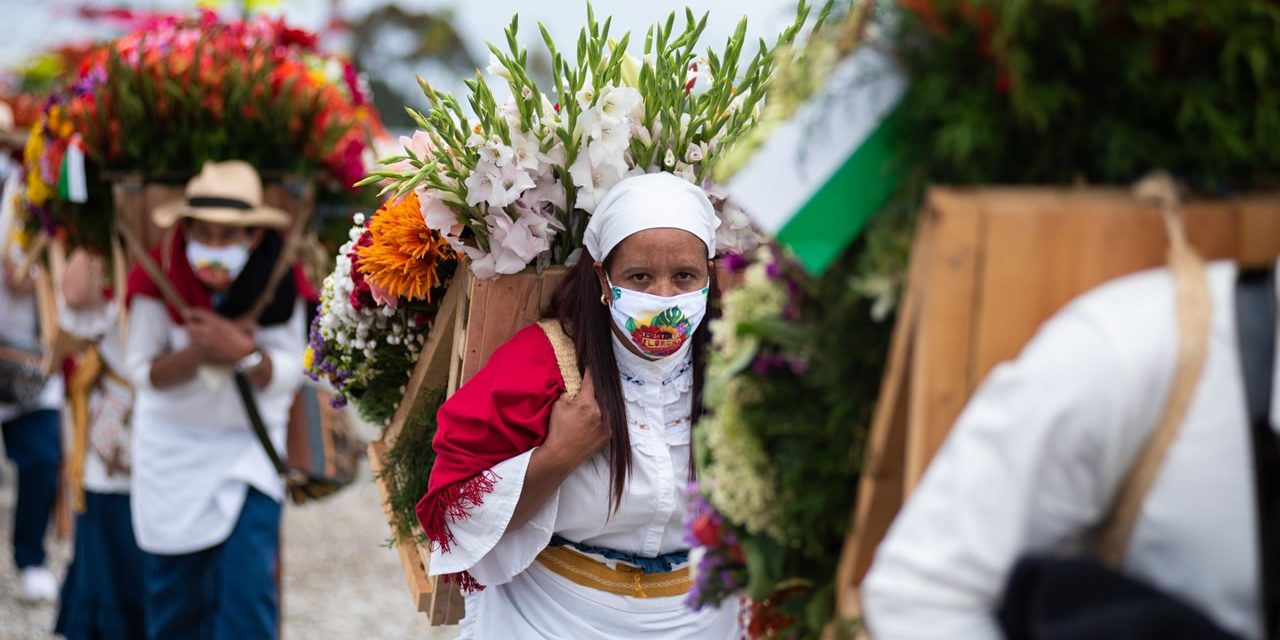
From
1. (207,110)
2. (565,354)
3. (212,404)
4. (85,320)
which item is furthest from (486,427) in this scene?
(85,320)

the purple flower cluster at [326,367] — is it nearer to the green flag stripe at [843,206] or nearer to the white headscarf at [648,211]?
the white headscarf at [648,211]

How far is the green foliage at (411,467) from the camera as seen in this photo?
11.9 ft

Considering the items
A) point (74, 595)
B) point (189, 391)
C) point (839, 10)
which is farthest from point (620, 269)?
point (74, 595)

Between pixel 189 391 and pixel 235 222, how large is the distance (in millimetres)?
774

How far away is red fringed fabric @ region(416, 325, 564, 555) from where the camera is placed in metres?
3.17

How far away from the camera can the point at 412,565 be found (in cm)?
392

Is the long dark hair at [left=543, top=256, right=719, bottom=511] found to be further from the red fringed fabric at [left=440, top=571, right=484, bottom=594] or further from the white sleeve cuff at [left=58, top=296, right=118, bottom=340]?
the white sleeve cuff at [left=58, top=296, right=118, bottom=340]

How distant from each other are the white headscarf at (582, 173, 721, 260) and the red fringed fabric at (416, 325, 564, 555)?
0.32 metres

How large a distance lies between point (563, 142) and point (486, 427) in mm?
732

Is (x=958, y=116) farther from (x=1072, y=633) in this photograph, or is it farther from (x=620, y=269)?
(x=620, y=269)

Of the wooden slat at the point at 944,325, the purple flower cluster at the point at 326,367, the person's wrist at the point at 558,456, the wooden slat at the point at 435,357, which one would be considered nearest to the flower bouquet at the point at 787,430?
the wooden slat at the point at 944,325

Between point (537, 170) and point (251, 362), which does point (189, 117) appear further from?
point (537, 170)

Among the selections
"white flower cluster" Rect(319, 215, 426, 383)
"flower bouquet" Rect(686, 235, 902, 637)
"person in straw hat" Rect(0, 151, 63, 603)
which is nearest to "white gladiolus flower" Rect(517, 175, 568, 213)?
"white flower cluster" Rect(319, 215, 426, 383)

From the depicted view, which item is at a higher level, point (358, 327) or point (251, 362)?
point (358, 327)
